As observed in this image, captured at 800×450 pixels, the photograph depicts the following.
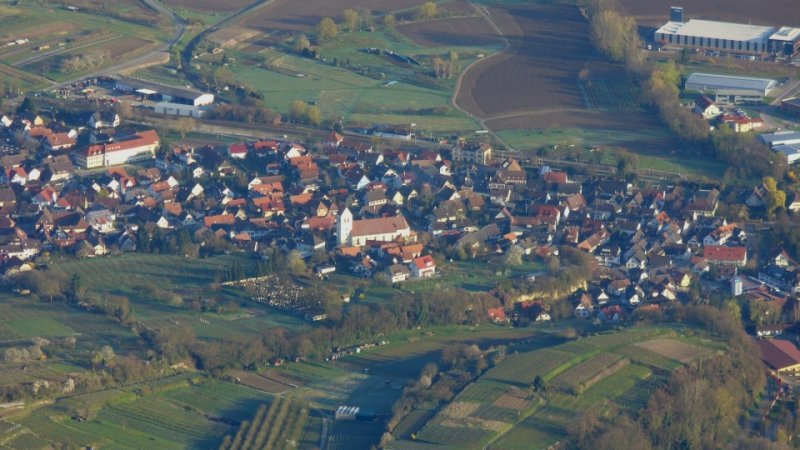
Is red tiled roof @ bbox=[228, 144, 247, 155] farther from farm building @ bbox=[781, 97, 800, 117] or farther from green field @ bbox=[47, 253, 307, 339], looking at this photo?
farm building @ bbox=[781, 97, 800, 117]

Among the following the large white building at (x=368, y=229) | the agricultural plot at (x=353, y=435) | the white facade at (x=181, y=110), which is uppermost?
the white facade at (x=181, y=110)

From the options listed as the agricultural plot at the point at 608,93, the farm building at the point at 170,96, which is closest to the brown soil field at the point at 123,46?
the farm building at the point at 170,96

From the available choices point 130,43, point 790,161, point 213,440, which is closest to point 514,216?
point 790,161

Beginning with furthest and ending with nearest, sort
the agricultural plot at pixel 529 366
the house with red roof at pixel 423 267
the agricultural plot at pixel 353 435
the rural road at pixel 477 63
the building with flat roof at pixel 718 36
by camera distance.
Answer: the building with flat roof at pixel 718 36 → the rural road at pixel 477 63 → the house with red roof at pixel 423 267 → the agricultural plot at pixel 529 366 → the agricultural plot at pixel 353 435

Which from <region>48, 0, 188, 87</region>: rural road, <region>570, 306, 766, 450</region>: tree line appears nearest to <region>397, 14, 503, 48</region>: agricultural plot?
<region>48, 0, 188, 87</region>: rural road

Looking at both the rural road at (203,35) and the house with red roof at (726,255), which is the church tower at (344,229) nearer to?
the house with red roof at (726,255)

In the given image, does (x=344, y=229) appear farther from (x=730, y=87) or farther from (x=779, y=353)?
(x=730, y=87)
